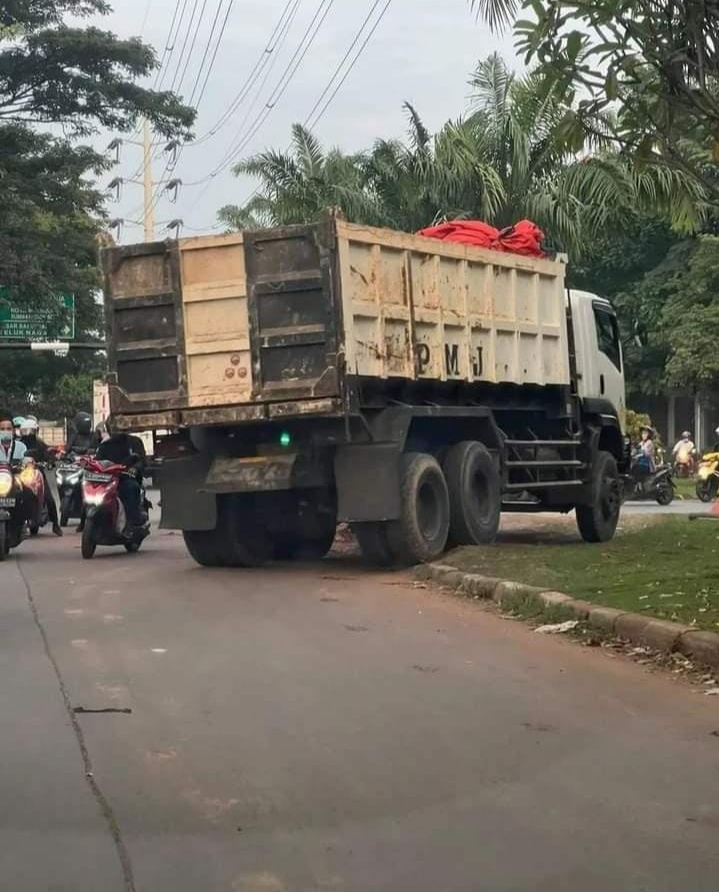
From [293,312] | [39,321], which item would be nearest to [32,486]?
[293,312]

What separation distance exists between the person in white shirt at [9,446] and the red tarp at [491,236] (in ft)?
17.2

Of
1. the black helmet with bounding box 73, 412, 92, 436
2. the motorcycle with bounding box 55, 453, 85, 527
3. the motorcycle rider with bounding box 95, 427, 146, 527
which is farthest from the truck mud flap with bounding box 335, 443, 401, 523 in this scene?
the motorcycle with bounding box 55, 453, 85, 527

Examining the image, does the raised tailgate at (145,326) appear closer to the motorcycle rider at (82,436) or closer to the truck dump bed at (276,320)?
the truck dump bed at (276,320)

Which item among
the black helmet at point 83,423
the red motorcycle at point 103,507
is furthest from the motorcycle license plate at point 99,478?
the black helmet at point 83,423

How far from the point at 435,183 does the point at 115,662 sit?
12.1 meters

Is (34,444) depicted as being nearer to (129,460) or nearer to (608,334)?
(129,460)

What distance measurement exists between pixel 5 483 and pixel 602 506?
7.07 m

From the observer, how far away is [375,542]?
12.1m

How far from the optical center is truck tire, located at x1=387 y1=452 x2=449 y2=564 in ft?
38.6

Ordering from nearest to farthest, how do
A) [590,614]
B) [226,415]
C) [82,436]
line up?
[590,614]
[226,415]
[82,436]

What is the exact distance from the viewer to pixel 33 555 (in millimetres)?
14648

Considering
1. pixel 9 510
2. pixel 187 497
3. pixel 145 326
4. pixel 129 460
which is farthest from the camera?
pixel 129 460

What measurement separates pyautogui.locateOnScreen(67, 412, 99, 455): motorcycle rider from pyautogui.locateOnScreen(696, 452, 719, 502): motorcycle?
42.7 feet

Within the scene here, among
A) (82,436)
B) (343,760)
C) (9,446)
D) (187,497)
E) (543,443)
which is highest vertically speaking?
(82,436)
